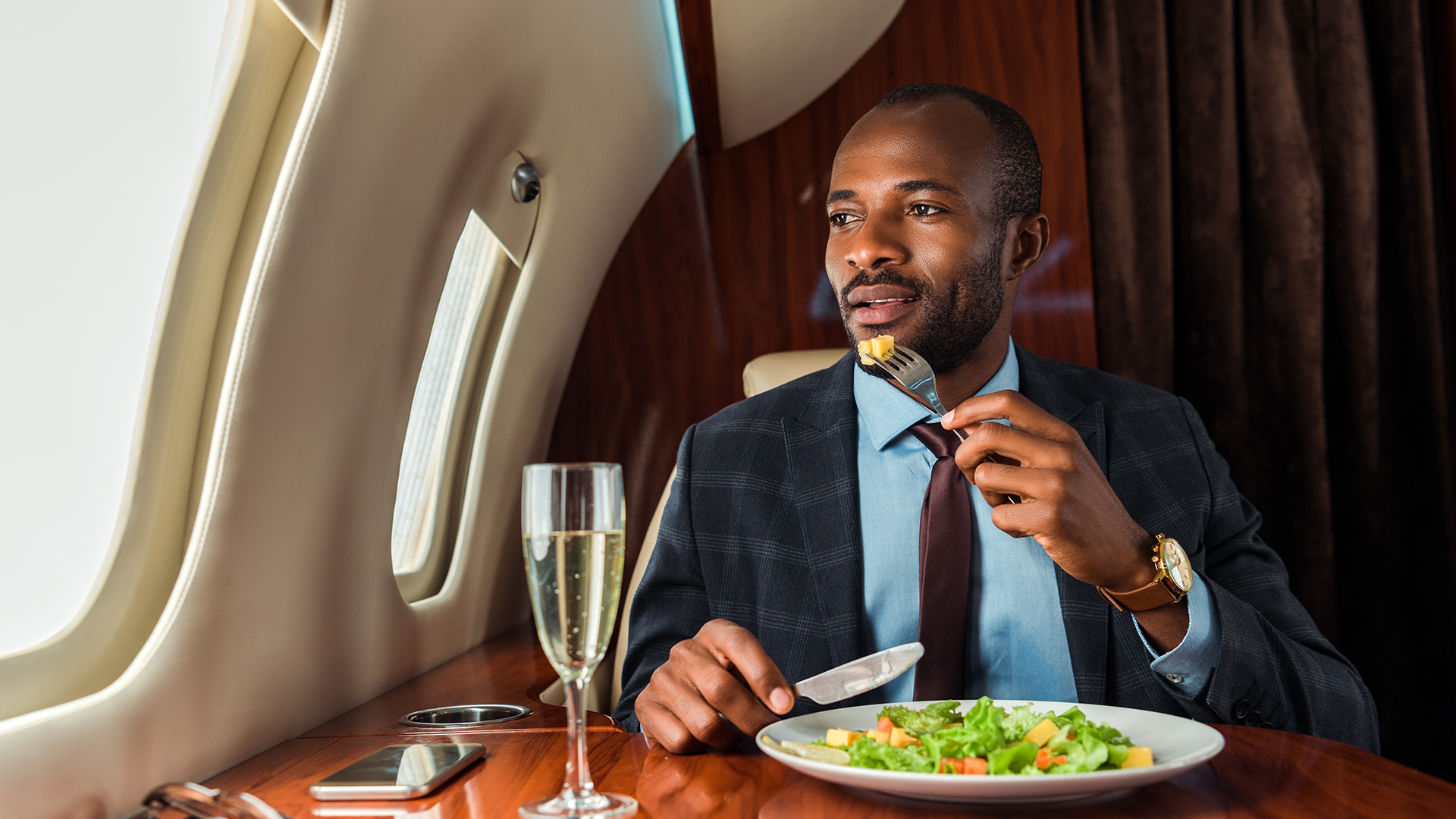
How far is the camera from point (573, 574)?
29.0 inches

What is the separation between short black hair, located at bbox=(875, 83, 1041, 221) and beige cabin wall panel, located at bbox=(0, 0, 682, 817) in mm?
605

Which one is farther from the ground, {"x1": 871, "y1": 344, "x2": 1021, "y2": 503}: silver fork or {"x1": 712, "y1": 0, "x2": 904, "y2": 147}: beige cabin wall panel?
{"x1": 712, "y1": 0, "x2": 904, "y2": 147}: beige cabin wall panel

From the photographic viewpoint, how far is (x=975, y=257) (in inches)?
61.0

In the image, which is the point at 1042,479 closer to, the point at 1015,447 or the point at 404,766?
the point at 1015,447

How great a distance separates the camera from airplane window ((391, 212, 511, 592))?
200cm

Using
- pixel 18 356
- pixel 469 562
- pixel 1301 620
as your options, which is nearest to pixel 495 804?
pixel 18 356

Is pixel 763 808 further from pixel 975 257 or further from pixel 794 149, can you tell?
pixel 794 149

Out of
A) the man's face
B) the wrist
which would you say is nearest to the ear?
the man's face

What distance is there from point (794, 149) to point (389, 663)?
1608 mm

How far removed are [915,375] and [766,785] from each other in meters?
0.59

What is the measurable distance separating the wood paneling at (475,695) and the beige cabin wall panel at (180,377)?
0.30 metres

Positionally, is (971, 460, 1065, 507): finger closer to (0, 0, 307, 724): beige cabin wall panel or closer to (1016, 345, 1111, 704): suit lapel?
(1016, 345, 1111, 704): suit lapel

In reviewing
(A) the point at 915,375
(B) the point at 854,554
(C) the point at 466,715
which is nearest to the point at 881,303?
(A) the point at 915,375

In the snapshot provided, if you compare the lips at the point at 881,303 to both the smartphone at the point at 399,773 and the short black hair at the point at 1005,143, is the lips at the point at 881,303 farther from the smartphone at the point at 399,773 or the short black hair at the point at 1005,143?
the smartphone at the point at 399,773
